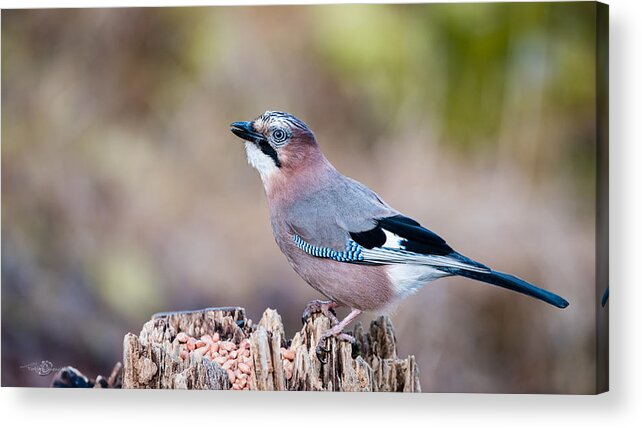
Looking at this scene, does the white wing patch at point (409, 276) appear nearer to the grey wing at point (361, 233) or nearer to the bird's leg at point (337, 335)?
the grey wing at point (361, 233)

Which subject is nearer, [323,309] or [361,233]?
[361,233]

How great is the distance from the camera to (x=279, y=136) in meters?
4.08

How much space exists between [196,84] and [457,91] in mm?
1143

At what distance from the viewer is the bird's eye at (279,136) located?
4078 millimetres

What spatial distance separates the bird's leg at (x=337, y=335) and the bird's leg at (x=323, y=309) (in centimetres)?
5

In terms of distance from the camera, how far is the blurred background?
156 inches

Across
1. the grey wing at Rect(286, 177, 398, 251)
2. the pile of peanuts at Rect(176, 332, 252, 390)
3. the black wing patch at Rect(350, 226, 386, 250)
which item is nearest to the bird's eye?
the grey wing at Rect(286, 177, 398, 251)

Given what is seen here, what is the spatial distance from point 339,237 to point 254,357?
2.07 feet
